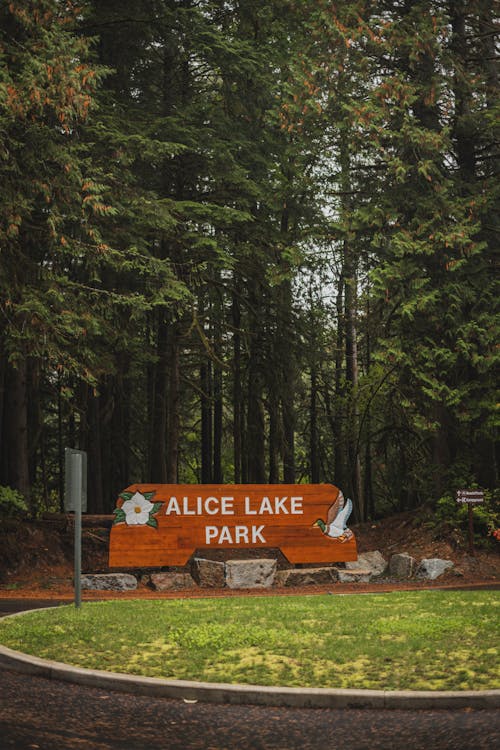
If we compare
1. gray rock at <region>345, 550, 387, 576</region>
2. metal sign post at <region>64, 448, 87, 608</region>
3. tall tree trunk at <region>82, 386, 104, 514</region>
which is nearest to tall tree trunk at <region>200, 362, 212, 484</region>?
tall tree trunk at <region>82, 386, 104, 514</region>

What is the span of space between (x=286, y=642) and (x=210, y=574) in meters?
9.50

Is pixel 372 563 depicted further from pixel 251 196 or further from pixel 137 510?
pixel 251 196

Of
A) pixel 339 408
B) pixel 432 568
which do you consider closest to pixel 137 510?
pixel 432 568

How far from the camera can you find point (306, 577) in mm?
19281

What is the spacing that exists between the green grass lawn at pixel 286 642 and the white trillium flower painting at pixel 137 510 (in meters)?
6.35

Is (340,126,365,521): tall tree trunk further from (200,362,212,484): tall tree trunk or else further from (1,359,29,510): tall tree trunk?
(1,359,29,510): tall tree trunk

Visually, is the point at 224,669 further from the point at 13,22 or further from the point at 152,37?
the point at 152,37

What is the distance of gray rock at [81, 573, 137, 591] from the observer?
18.2m

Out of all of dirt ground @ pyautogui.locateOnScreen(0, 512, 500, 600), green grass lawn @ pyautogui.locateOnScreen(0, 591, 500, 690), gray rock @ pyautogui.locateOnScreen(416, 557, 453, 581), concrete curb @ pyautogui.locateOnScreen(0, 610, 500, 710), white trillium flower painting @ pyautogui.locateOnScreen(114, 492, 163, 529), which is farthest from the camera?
gray rock @ pyautogui.locateOnScreen(416, 557, 453, 581)

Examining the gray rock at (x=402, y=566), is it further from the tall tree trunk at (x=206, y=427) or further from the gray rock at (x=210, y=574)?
the tall tree trunk at (x=206, y=427)

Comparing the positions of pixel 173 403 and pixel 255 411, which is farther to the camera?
pixel 255 411

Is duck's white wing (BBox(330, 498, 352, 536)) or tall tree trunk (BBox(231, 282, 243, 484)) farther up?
tall tree trunk (BBox(231, 282, 243, 484))

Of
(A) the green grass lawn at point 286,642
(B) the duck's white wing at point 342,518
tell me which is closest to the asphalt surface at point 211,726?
(A) the green grass lawn at point 286,642

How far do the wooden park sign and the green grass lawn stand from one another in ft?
20.9
